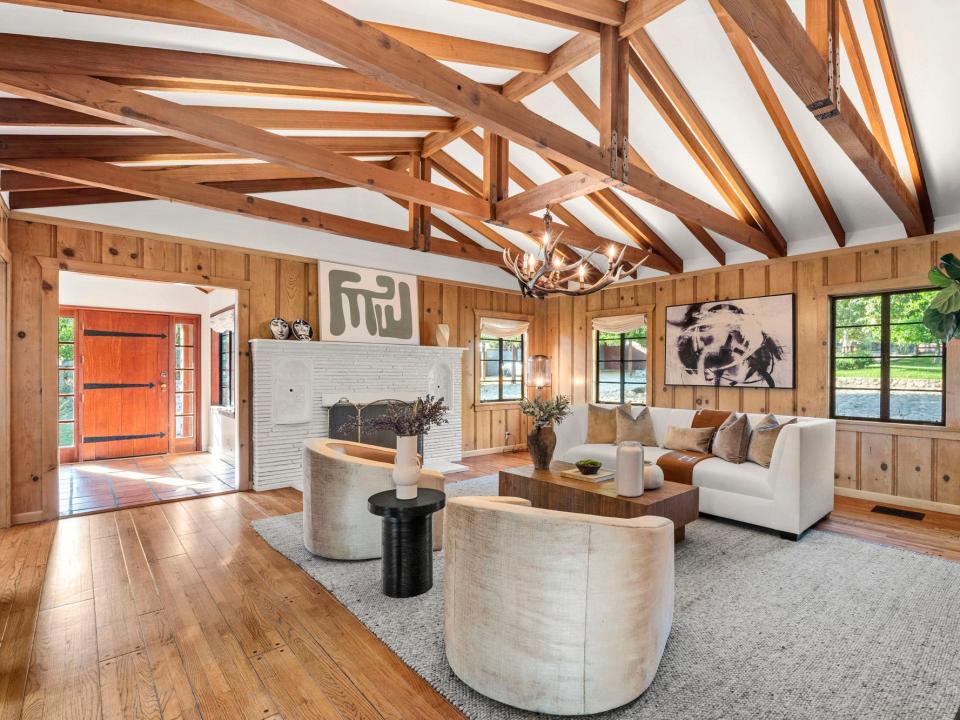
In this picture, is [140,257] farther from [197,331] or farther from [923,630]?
[923,630]

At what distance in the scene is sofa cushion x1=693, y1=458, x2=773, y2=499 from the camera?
3.80 meters

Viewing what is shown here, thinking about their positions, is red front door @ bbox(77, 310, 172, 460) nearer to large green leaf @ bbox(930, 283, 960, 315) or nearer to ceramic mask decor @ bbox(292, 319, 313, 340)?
ceramic mask decor @ bbox(292, 319, 313, 340)

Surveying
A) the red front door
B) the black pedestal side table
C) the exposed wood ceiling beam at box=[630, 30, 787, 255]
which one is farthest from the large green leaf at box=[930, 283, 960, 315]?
the red front door

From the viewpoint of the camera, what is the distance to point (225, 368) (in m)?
6.57

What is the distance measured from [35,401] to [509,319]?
5519 mm

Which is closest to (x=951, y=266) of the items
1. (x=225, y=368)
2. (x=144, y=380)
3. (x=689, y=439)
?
(x=689, y=439)

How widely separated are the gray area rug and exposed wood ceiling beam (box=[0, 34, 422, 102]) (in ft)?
9.52

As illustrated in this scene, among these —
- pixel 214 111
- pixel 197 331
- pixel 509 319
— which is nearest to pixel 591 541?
pixel 214 111

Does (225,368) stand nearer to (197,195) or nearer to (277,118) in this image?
(197,195)

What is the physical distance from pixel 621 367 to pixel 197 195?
5.50 m

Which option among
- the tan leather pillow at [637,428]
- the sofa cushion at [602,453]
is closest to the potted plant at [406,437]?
the sofa cushion at [602,453]

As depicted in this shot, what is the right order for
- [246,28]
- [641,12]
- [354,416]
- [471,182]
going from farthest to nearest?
[354,416]
[471,182]
[641,12]
[246,28]

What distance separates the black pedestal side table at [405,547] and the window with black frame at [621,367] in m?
4.74

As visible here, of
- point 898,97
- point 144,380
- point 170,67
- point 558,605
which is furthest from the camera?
point 144,380
